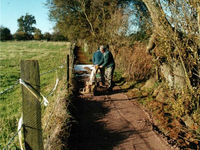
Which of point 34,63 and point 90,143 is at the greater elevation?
point 34,63

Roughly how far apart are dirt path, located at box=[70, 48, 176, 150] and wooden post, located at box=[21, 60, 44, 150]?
183 cm

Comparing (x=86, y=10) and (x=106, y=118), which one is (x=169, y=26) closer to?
(x=106, y=118)

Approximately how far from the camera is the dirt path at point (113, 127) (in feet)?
13.5

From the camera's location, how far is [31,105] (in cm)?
222

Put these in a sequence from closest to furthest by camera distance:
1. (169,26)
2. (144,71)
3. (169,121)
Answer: (169,26), (169,121), (144,71)

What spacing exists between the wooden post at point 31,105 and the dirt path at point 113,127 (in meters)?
1.83

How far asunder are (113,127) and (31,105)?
9.91ft

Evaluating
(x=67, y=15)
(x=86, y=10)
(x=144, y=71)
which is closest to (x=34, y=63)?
(x=144, y=71)

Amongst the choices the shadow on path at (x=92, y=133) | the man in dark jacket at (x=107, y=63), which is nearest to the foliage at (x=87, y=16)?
the man in dark jacket at (x=107, y=63)

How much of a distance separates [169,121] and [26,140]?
410 centimetres

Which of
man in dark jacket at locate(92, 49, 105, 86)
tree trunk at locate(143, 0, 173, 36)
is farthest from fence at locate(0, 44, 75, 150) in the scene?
man in dark jacket at locate(92, 49, 105, 86)

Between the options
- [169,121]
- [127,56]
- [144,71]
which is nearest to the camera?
[169,121]

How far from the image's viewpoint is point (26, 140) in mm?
2322

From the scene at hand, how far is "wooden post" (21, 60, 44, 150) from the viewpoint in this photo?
2.16m
